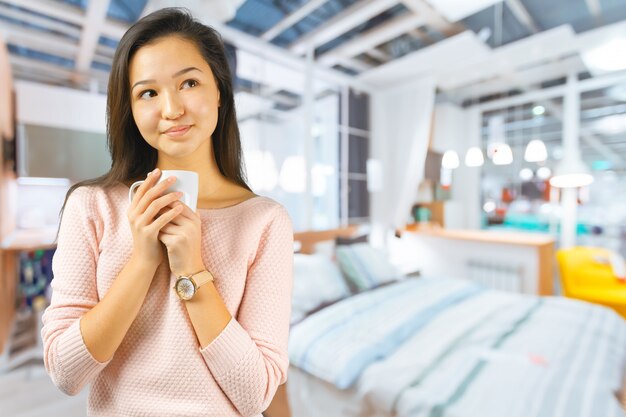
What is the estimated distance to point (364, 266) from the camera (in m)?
1.96

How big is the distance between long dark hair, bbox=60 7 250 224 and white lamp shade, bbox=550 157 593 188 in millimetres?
1683

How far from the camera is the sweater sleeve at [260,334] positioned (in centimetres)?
37

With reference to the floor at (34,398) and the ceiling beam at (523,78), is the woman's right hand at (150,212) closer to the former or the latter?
the floor at (34,398)

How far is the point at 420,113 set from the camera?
2145 mm

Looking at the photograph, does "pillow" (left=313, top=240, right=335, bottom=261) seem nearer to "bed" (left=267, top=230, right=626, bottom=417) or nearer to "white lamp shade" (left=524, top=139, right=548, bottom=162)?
"bed" (left=267, top=230, right=626, bottom=417)

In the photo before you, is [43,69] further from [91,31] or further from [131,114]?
[131,114]

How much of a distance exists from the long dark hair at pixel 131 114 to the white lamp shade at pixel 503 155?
195 centimetres

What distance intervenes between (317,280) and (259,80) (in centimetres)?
108

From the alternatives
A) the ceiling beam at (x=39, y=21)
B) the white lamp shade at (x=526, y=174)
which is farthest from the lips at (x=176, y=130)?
the white lamp shade at (x=526, y=174)

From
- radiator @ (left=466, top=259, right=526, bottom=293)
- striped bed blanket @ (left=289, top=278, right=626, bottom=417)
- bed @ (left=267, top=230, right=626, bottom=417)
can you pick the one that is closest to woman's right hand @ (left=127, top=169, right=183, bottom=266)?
bed @ (left=267, top=230, right=626, bottom=417)

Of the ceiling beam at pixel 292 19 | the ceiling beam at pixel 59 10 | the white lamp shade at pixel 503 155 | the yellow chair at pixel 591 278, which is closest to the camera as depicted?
the ceiling beam at pixel 59 10

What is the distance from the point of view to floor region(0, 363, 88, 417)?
1.66 ft

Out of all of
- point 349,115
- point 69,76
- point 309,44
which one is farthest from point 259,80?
point 349,115

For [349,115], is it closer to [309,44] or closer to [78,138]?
[309,44]
